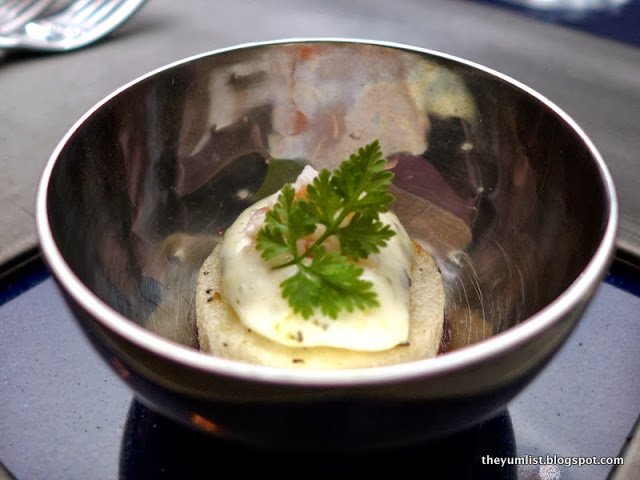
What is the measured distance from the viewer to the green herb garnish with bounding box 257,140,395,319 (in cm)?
68

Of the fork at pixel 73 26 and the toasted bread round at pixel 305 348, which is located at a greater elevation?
the fork at pixel 73 26

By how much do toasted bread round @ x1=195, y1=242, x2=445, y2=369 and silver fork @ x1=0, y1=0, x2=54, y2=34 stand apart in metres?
1.33

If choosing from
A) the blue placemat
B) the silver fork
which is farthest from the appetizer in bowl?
the blue placemat

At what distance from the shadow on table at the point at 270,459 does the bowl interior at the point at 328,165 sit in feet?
0.53

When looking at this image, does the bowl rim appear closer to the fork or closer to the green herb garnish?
the green herb garnish

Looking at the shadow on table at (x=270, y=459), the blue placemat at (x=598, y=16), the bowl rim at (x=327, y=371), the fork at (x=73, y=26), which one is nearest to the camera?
the bowl rim at (x=327, y=371)

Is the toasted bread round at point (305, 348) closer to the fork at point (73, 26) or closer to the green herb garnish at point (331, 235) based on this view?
the green herb garnish at point (331, 235)

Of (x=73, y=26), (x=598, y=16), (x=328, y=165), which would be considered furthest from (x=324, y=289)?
(x=598, y=16)

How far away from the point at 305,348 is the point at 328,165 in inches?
18.6

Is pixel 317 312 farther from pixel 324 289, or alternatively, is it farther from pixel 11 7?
pixel 11 7

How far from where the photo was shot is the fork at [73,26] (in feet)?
5.58

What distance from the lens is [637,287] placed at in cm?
91

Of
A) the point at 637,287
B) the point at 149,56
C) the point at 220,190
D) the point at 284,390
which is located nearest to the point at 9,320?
the point at 220,190

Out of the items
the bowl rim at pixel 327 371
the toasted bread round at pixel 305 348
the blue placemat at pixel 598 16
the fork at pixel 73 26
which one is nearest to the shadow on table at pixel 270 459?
the toasted bread round at pixel 305 348
